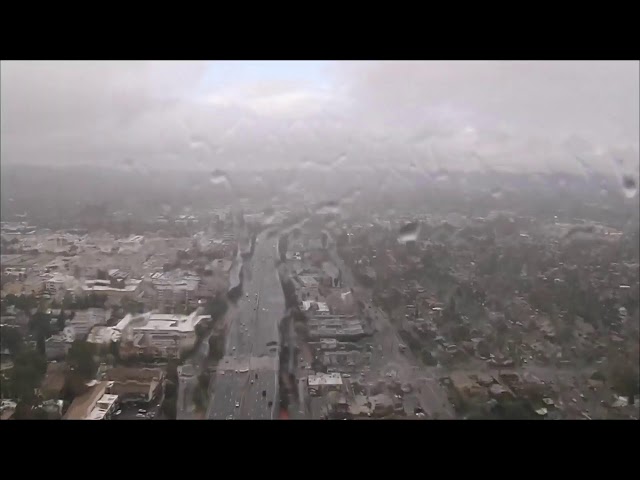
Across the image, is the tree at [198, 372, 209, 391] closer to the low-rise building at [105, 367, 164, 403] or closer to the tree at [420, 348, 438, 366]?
the low-rise building at [105, 367, 164, 403]

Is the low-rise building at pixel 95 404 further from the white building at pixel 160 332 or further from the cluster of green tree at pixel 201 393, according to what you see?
the cluster of green tree at pixel 201 393

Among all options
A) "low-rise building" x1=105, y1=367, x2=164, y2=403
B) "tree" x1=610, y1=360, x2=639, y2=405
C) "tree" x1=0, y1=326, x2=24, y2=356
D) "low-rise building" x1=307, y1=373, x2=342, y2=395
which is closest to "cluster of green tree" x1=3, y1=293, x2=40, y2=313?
"tree" x1=0, y1=326, x2=24, y2=356

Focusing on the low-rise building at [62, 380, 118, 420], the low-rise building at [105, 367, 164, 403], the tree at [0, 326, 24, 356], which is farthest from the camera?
the tree at [0, 326, 24, 356]

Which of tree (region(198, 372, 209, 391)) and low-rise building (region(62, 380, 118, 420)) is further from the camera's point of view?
tree (region(198, 372, 209, 391))

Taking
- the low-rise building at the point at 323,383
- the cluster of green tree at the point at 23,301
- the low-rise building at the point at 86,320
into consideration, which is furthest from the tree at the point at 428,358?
the cluster of green tree at the point at 23,301

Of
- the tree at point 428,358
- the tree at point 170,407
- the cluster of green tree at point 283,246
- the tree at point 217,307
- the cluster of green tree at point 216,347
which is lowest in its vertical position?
the tree at point 170,407

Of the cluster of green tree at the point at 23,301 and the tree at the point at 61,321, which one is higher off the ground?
the cluster of green tree at the point at 23,301
